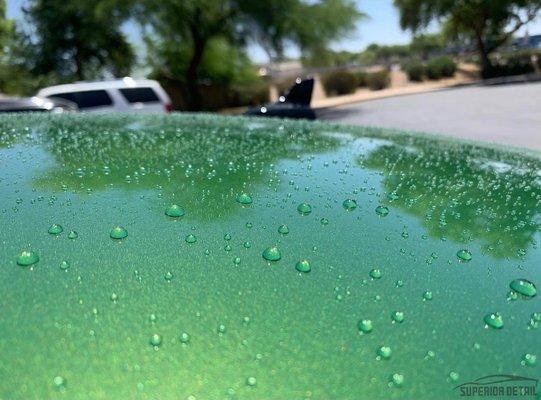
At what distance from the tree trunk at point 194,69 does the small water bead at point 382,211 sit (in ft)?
73.5

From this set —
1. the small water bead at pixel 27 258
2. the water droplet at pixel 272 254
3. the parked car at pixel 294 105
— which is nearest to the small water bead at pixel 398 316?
the water droplet at pixel 272 254

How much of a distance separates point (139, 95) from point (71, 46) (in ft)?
63.6

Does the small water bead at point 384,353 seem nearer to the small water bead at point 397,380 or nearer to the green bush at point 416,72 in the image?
the small water bead at point 397,380

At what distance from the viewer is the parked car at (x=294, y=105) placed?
8453 millimetres

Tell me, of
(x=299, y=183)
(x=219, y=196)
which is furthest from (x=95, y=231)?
(x=299, y=183)

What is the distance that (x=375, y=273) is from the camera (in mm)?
1118

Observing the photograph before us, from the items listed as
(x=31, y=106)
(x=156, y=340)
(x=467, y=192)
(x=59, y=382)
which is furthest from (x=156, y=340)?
(x=31, y=106)

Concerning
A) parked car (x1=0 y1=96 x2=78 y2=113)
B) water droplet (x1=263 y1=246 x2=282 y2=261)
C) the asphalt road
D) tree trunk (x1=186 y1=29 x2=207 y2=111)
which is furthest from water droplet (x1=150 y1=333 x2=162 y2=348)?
tree trunk (x1=186 y1=29 x2=207 y2=111)

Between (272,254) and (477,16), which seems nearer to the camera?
(272,254)

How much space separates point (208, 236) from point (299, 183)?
536mm

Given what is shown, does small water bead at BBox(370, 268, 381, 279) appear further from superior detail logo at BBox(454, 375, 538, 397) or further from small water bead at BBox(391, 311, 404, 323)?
superior detail logo at BBox(454, 375, 538, 397)

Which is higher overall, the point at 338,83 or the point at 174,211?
the point at 174,211

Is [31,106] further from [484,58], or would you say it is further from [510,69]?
[484,58]

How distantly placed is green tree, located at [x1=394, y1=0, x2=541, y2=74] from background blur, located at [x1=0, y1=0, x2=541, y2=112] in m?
0.08
